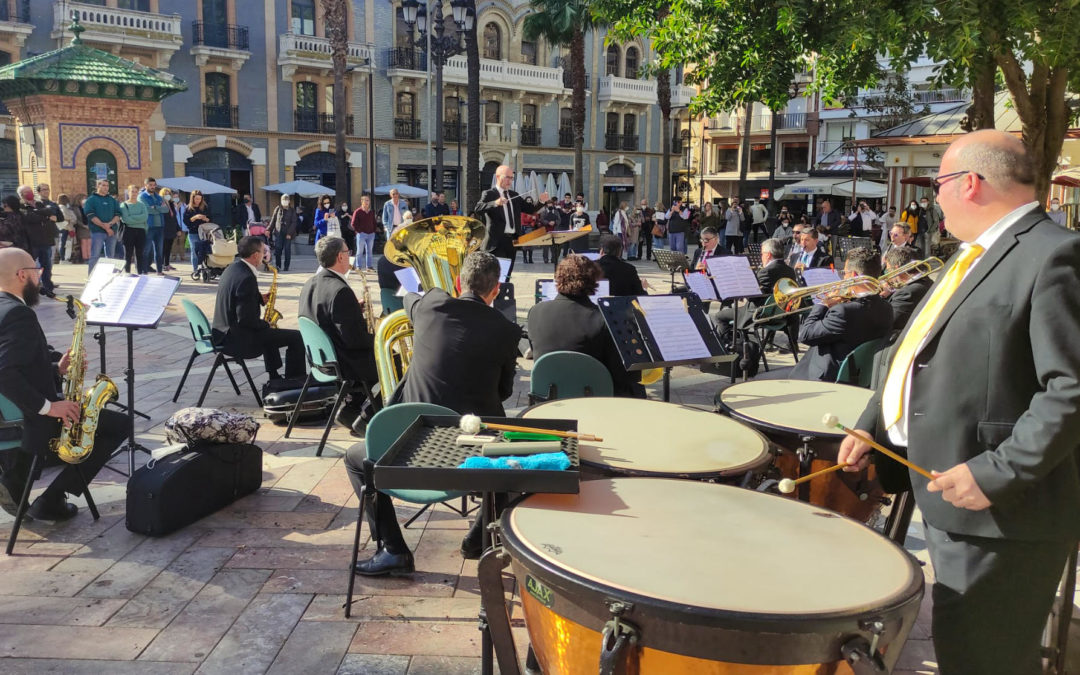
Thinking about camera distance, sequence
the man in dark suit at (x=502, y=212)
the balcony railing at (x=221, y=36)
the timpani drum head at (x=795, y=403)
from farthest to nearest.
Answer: the balcony railing at (x=221, y=36) < the man in dark suit at (x=502, y=212) < the timpani drum head at (x=795, y=403)

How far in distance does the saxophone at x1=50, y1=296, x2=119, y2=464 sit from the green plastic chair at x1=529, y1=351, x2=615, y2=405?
226cm

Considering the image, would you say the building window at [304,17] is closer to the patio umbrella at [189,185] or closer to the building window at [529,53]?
the building window at [529,53]

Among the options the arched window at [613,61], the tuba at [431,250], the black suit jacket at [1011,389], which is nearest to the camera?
the black suit jacket at [1011,389]

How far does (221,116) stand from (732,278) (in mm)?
Answer: 27128

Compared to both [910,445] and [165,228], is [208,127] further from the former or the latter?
[910,445]

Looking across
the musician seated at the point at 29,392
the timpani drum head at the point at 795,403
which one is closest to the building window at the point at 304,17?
the musician seated at the point at 29,392

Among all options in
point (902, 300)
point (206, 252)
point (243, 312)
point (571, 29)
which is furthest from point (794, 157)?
point (243, 312)

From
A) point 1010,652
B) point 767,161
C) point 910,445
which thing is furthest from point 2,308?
point 767,161

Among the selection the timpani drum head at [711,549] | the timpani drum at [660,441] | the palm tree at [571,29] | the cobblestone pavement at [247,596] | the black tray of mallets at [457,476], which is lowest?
the cobblestone pavement at [247,596]

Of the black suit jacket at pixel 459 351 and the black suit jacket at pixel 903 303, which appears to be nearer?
the black suit jacket at pixel 459 351

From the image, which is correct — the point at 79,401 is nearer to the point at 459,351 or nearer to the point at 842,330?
the point at 459,351

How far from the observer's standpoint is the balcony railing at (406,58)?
33250 millimetres

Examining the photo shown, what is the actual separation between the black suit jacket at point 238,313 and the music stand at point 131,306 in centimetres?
137

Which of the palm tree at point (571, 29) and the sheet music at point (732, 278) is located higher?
the palm tree at point (571, 29)
